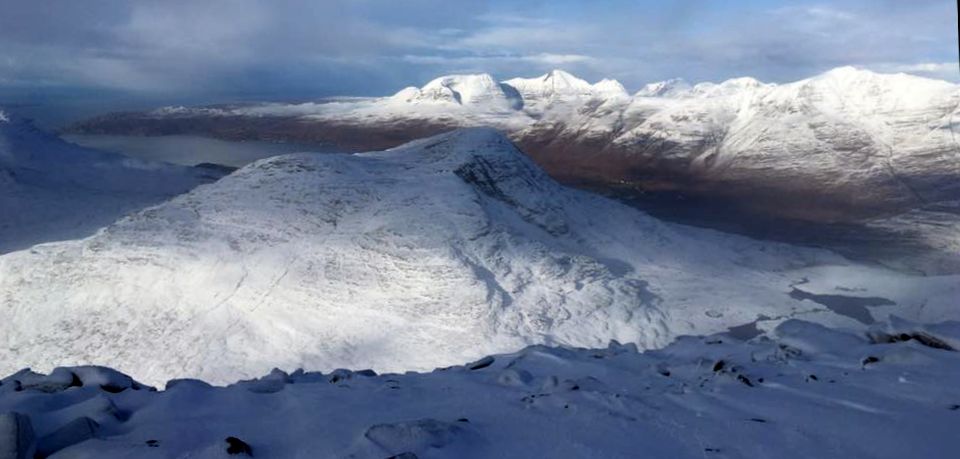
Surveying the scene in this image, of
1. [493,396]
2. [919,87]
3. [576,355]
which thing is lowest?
[576,355]

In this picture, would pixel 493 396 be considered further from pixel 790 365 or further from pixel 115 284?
pixel 115 284

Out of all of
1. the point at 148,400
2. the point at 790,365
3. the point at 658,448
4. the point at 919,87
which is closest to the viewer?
the point at 658,448

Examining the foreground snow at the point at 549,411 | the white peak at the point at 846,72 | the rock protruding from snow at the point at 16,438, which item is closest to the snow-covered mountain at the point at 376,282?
the foreground snow at the point at 549,411

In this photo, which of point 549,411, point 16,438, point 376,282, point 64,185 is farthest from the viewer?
point 64,185

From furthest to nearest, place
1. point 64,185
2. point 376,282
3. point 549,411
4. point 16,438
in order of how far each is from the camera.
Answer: point 64,185 → point 376,282 → point 549,411 → point 16,438

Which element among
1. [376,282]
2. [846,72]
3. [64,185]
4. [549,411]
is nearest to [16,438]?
[549,411]

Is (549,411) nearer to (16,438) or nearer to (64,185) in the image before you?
(16,438)

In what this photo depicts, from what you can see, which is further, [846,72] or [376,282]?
[846,72]

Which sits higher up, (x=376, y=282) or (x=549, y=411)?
(x=549, y=411)

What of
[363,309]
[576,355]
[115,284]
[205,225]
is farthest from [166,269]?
[576,355]
